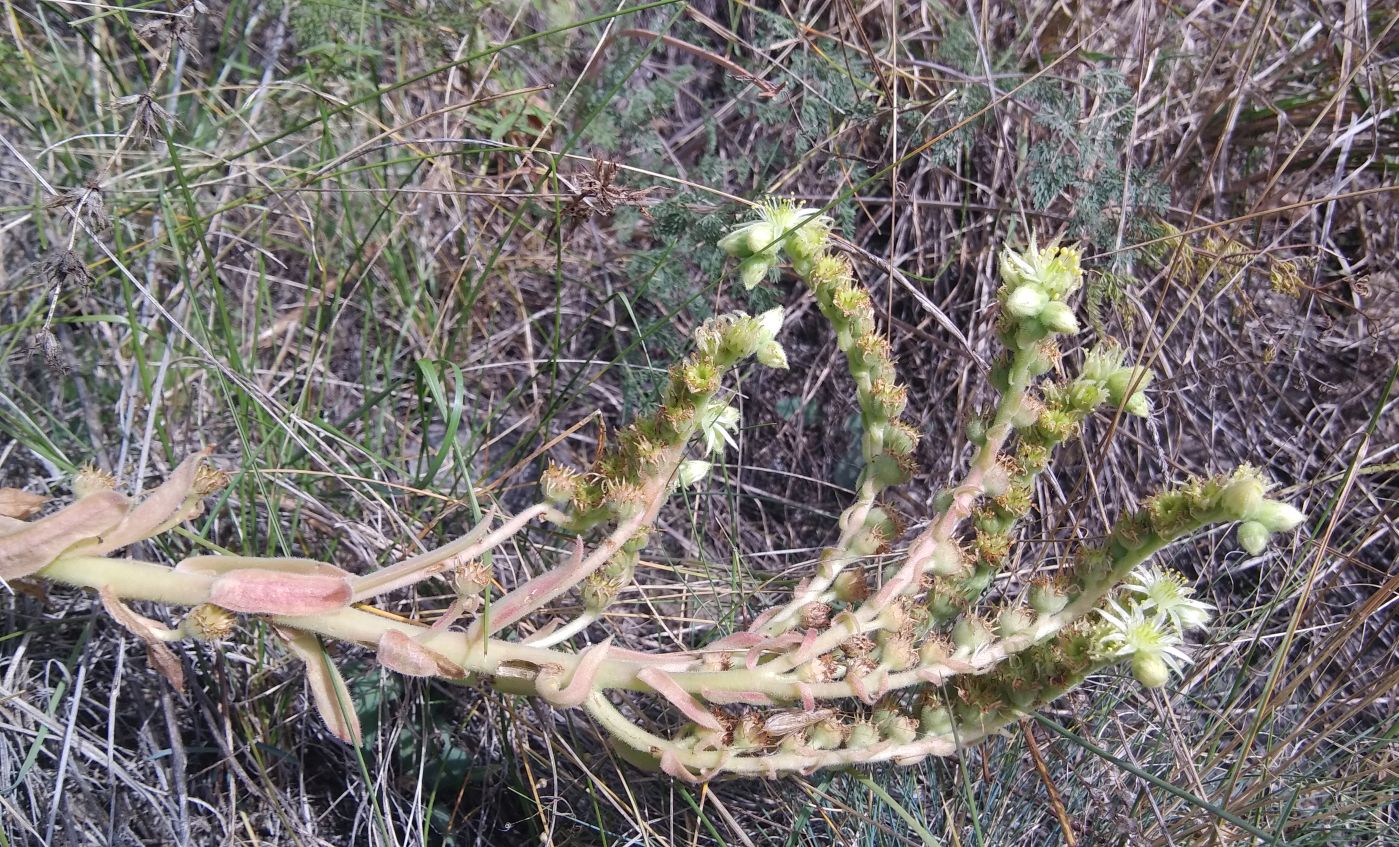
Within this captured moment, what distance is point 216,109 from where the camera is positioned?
2.42 metres

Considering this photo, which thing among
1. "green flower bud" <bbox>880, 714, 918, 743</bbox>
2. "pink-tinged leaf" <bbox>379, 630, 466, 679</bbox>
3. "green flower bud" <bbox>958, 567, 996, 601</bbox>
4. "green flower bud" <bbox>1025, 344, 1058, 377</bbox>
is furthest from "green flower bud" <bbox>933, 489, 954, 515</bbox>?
"pink-tinged leaf" <bbox>379, 630, 466, 679</bbox>

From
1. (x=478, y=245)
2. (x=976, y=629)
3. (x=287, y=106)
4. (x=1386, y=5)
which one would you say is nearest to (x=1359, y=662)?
(x=976, y=629)

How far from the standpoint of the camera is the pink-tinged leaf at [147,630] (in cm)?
142

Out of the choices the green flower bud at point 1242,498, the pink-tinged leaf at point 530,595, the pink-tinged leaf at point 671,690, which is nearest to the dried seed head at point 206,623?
the pink-tinged leaf at point 530,595

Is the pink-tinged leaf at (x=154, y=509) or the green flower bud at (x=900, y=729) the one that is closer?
the pink-tinged leaf at (x=154, y=509)

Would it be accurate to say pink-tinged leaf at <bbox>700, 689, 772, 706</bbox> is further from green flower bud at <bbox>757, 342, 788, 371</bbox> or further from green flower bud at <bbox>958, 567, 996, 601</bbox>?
green flower bud at <bbox>757, 342, 788, 371</bbox>

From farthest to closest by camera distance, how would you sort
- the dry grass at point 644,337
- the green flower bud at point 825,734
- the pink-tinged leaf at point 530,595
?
the dry grass at point 644,337
the green flower bud at point 825,734
the pink-tinged leaf at point 530,595

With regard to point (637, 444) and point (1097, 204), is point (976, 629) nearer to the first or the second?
point (637, 444)

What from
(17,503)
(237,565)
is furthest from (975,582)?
(17,503)

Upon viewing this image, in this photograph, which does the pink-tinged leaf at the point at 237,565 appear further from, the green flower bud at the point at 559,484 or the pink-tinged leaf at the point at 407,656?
the green flower bud at the point at 559,484

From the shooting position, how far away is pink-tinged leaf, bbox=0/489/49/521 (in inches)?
61.4

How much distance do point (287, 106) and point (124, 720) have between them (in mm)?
1508

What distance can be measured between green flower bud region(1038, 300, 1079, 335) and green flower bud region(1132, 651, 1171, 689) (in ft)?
1.54

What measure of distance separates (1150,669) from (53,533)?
1492mm
